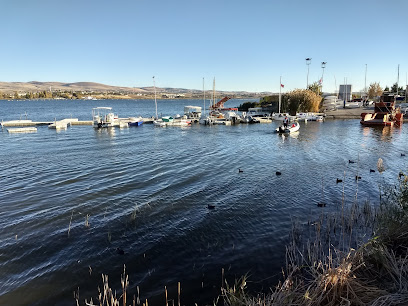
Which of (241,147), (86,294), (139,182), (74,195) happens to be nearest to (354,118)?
(241,147)

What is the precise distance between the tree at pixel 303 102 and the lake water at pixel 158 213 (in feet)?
150

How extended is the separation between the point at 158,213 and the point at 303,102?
6919cm

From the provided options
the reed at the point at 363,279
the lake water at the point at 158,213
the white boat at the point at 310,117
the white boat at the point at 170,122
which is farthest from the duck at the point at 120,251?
the white boat at the point at 310,117

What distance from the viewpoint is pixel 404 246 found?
7598mm

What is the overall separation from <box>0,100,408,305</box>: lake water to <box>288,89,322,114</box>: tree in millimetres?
45768

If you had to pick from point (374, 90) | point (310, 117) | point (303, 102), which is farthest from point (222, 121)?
point (374, 90)

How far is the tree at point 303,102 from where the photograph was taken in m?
75.1

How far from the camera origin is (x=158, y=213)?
14438mm

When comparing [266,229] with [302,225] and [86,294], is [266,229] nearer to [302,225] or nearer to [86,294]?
[302,225]

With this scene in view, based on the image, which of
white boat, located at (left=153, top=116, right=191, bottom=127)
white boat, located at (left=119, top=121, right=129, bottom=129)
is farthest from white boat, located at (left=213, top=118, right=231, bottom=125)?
white boat, located at (left=119, top=121, right=129, bottom=129)

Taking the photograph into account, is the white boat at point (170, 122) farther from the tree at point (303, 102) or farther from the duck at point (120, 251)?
the duck at point (120, 251)

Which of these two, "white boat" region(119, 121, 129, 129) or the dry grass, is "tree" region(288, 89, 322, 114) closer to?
"white boat" region(119, 121, 129, 129)

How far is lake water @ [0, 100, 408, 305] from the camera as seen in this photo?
934cm

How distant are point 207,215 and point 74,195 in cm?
851
